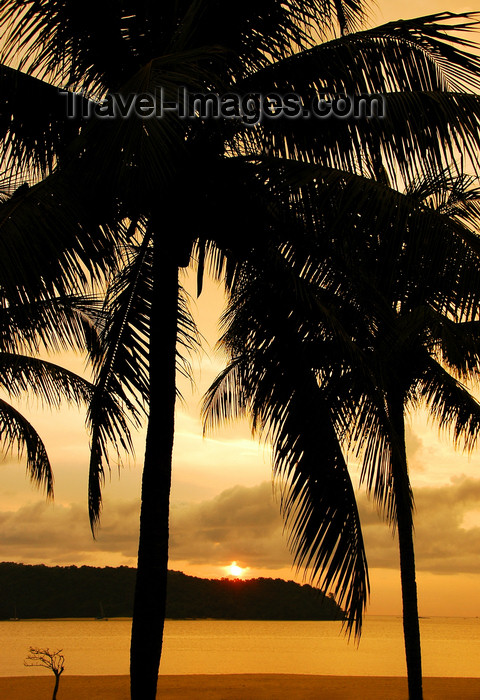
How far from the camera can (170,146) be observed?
5.19 metres

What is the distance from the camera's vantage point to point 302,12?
6.42 m

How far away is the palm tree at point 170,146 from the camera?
4879 mm

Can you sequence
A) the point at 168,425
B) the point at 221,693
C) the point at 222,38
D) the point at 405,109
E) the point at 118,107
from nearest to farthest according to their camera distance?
the point at 118,107 → the point at 405,109 → the point at 168,425 → the point at 222,38 → the point at 221,693

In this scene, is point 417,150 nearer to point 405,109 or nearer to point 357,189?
point 405,109

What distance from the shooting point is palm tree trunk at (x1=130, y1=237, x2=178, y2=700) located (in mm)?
5023

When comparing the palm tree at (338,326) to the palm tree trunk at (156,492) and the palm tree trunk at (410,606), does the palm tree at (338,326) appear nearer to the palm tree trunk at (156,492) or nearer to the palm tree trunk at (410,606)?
the palm tree trunk at (156,492)

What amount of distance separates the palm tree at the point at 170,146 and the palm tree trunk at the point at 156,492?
0.01m

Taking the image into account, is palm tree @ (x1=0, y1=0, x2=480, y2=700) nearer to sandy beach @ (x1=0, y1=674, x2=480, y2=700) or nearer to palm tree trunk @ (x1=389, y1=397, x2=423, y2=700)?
palm tree trunk @ (x1=389, y1=397, x2=423, y2=700)

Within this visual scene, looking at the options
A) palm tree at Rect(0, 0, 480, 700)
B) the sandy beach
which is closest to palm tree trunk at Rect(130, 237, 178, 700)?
palm tree at Rect(0, 0, 480, 700)

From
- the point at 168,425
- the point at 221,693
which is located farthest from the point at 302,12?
the point at 221,693

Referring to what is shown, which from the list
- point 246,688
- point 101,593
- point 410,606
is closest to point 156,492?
point 410,606

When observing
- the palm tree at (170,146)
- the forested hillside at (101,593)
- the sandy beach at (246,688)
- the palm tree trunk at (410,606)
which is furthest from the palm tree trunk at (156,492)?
the forested hillside at (101,593)

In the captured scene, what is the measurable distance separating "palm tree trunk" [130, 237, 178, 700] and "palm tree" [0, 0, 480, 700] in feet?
0.04

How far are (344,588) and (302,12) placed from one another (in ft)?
17.2
